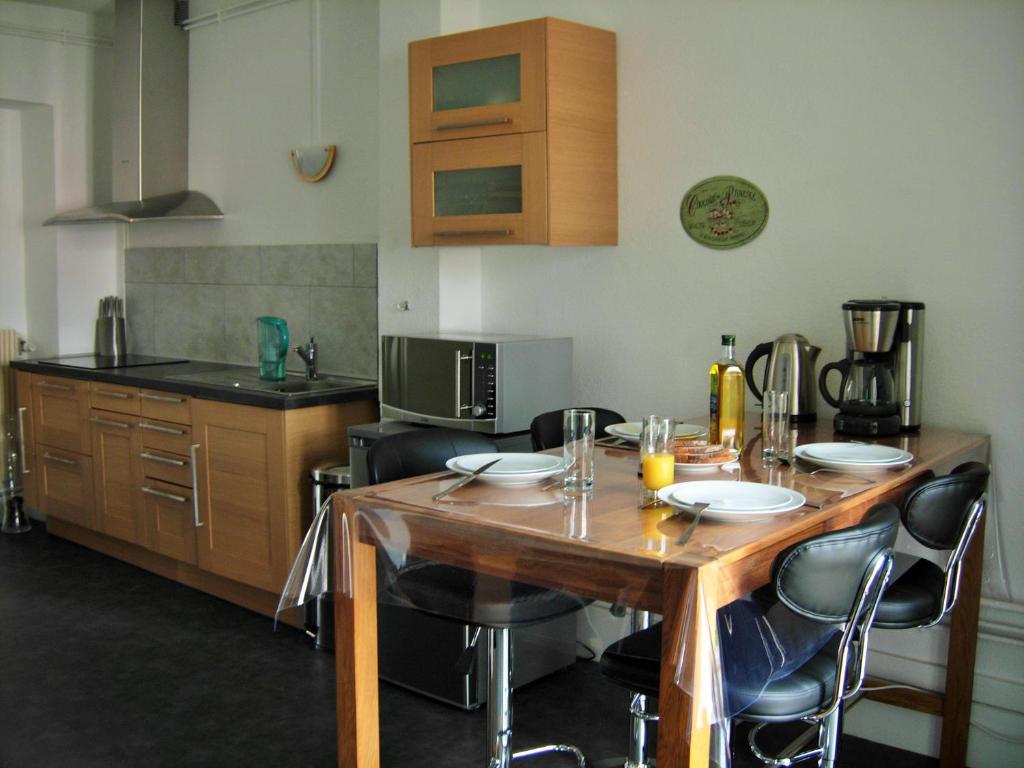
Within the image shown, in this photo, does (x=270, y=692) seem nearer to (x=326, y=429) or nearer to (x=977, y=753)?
(x=326, y=429)

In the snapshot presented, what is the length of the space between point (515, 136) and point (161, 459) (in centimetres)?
206

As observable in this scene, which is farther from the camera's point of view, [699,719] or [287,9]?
[287,9]

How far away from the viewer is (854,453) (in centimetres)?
243

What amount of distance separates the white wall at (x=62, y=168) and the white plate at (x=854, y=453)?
419 centimetres

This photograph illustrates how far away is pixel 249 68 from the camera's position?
475cm

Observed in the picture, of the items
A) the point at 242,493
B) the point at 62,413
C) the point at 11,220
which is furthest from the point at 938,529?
the point at 11,220

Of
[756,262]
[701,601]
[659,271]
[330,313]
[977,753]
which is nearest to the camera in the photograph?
[701,601]

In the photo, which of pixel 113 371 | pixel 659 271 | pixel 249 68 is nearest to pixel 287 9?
pixel 249 68

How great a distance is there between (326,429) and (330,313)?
0.73 m

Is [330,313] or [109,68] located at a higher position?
[109,68]

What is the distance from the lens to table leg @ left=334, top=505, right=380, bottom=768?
2.16m

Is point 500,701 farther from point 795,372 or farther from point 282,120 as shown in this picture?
point 282,120

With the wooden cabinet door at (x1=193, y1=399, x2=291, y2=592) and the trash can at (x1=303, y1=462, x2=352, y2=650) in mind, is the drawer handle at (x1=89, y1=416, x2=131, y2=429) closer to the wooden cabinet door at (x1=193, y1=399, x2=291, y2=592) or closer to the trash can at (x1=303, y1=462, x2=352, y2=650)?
the wooden cabinet door at (x1=193, y1=399, x2=291, y2=592)

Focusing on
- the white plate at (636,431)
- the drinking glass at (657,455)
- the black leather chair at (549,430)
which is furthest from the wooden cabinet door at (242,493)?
the drinking glass at (657,455)
